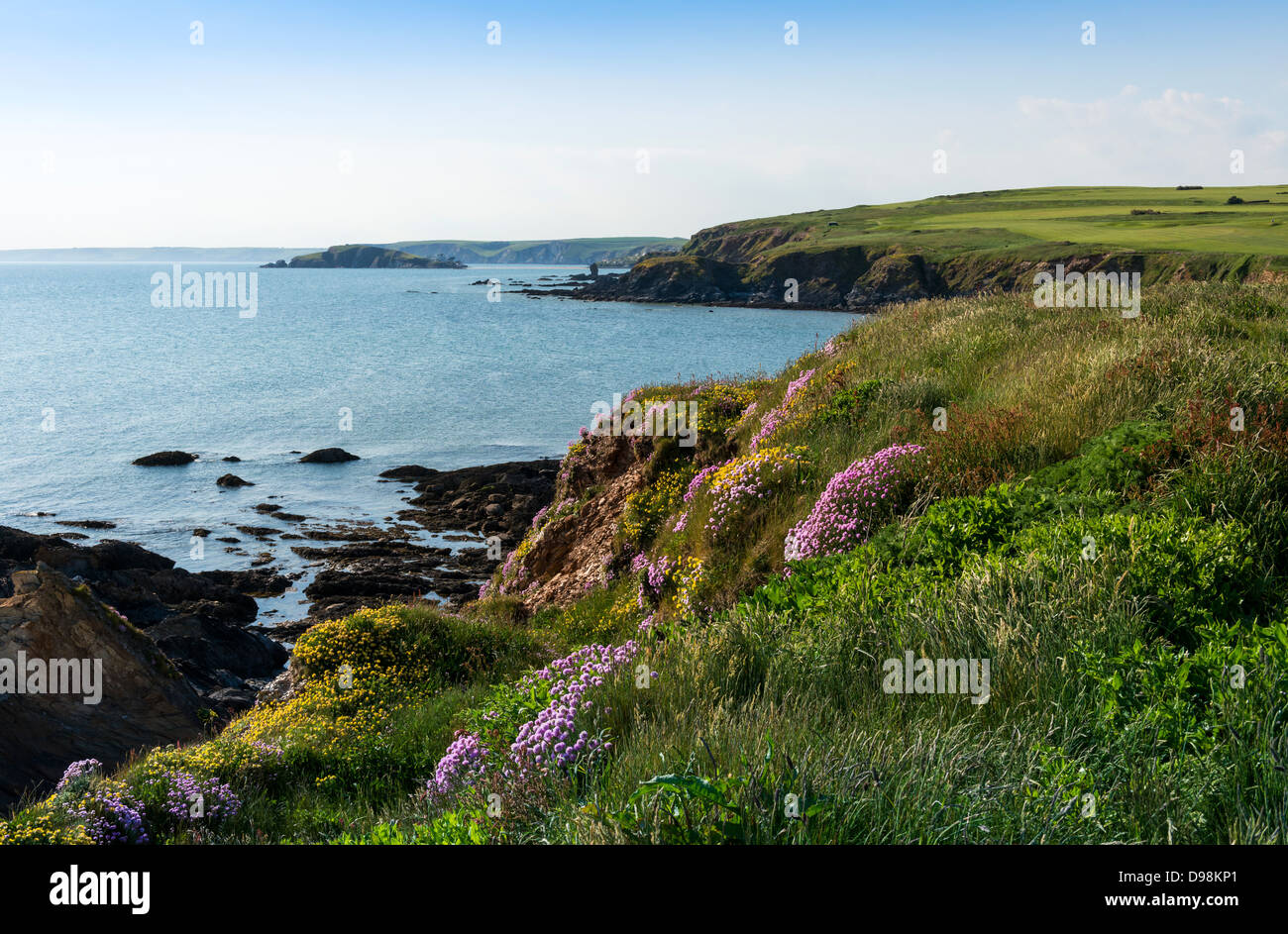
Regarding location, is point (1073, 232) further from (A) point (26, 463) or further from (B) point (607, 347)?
(A) point (26, 463)

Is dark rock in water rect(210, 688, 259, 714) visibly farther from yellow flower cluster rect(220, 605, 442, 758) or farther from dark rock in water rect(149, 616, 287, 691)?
yellow flower cluster rect(220, 605, 442, 758)

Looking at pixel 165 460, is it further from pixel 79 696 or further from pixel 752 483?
pixel 752 483

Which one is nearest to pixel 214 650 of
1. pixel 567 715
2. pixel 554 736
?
pixel 567 715

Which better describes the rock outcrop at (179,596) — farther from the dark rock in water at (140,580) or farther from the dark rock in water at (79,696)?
the dark rock in water at (79,696)

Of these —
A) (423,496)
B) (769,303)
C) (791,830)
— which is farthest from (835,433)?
(769,303)

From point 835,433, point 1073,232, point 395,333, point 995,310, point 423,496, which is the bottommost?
point 423,496

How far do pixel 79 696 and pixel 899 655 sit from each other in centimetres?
1416

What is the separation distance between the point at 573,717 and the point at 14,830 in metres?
5.05

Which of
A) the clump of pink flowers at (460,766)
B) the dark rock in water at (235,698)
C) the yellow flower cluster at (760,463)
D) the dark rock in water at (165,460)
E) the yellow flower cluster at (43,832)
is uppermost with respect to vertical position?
the yellow flower cluster at (760,463)

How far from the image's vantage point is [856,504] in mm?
9023

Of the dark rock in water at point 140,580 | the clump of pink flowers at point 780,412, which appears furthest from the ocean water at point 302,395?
the clump of pink flowers at point 780,412

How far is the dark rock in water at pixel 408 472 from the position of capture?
130ft

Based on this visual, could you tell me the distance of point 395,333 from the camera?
10231 centimetres

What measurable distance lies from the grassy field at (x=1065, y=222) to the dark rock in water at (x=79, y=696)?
67127 mm
